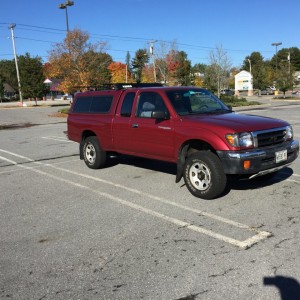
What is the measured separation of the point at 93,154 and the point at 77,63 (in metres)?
25.2

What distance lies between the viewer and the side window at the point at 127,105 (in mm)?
7504

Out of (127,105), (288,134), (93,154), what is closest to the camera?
(288,134)

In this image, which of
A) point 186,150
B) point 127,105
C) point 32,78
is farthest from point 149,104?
point 32,78

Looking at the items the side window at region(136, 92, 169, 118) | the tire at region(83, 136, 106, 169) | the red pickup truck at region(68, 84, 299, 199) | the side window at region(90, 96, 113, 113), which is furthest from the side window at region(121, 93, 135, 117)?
the tire at region(83, 136, 106, 169)

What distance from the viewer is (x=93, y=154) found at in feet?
28.2

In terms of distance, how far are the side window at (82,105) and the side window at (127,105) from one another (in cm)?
136

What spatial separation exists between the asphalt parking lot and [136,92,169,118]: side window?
51.7 inches

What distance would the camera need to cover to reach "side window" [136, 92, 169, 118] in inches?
270

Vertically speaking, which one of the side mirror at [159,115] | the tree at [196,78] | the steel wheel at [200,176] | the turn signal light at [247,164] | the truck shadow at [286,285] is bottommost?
the truck shadow at [286,285]

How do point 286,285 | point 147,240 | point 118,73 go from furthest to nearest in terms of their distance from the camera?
point 118,73, point 147,240, point 286,285

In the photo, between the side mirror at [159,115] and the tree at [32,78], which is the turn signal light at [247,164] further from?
the tree at [32,78]

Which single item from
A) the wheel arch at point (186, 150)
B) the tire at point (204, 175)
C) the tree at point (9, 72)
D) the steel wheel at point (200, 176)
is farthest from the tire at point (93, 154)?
the tree at point (9, 72)

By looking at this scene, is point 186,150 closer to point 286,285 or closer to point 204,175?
point 204,175

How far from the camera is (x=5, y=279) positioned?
3.69 metres
